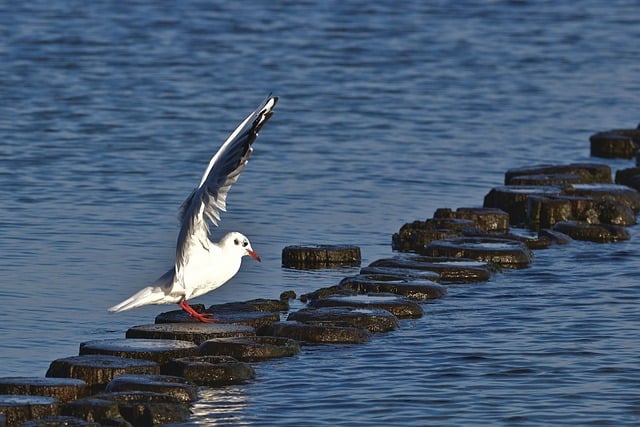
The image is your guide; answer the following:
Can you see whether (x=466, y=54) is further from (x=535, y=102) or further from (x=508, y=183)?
(x=508, y=183)

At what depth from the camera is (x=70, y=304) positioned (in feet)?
40.1

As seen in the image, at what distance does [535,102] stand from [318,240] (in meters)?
12.8

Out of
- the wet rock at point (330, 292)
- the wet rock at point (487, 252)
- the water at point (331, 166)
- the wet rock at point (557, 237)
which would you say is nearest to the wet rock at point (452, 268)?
the water at point (331, 166)

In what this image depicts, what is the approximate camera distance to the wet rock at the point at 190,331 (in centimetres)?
1042

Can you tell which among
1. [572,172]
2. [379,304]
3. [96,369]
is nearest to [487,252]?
[379,304]

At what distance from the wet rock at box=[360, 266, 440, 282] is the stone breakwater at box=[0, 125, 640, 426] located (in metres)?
0.01

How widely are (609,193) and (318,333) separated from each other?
6507 millimetres

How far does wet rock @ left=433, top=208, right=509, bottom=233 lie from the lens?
50.0ft

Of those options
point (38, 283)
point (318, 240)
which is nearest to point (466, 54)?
point (318, 240)

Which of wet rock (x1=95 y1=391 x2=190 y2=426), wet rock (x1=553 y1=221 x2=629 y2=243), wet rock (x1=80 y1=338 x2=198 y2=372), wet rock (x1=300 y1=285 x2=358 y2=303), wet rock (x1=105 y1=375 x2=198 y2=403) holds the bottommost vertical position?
wet rock (x1=95 y1=391 x2=190 y2=426)

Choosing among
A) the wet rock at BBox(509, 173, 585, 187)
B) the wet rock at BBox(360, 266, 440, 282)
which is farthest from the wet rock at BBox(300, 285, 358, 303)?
the wet rock at BBox(509, 173, 585, 187)

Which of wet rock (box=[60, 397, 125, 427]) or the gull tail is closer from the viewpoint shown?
wet rock (box=[60, 397, 125, 427])

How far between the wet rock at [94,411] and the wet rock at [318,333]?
7.77 feet

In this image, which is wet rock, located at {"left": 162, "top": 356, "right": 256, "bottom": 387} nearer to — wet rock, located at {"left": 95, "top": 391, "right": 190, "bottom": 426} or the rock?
wet rock, located at {"left": 95, "top": 391, "right": 190, "bottom": 426}
